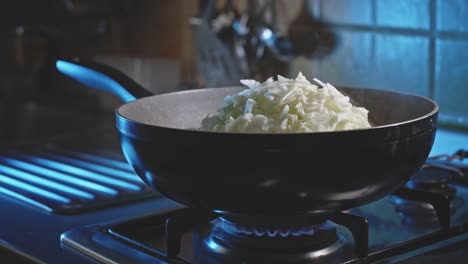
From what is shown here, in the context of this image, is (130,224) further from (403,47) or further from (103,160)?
(403,47)

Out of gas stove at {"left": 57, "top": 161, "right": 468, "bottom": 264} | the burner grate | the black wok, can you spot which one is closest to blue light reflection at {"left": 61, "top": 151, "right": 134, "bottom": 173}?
the burner grate

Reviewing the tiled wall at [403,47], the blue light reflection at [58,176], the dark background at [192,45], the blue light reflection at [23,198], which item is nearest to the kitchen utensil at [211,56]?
the dark background at [192,45]

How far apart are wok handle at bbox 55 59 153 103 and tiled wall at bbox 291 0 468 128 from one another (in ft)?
1.69

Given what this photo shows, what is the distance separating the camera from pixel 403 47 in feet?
4.25

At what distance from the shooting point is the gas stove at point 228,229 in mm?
760

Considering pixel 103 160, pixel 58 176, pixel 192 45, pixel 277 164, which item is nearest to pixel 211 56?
pixel 192 45

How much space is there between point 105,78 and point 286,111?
0.33 metres

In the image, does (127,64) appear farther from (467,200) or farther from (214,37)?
(467,200)

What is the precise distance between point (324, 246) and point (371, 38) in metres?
0.66

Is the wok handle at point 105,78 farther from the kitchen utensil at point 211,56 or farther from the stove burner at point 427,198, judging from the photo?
the kitchen utensil at point 211,56

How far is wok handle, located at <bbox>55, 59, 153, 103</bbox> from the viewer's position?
97cm

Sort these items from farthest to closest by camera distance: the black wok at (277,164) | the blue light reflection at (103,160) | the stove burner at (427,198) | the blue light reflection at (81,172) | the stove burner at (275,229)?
the blue light reflection at (103,160) < the blue light reflection at (81,172) < the stove burner at (427,198) < the stove burner at (275,229) < the black wok at (277,164)

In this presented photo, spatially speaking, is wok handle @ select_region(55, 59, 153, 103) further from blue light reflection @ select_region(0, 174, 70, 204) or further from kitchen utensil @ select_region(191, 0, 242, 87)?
kitchen utensil @ select_region(191, 0, 242, 87)

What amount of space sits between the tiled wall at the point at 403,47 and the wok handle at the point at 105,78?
0.52 metres
